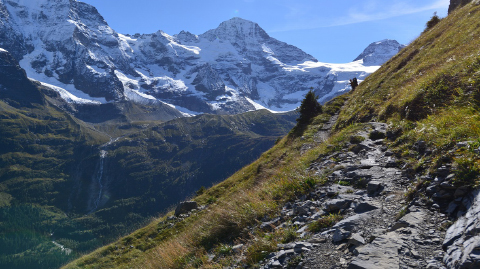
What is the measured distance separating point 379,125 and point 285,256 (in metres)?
11.4

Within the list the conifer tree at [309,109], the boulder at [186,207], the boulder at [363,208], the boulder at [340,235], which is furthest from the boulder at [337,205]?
the conifer tree at [309,109]

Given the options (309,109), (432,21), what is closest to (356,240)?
(309,109)

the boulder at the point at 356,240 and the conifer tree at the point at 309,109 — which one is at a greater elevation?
the conifer tree at the point at 309,109

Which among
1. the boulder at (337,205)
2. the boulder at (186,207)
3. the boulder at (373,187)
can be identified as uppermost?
the boulder at (373,187)

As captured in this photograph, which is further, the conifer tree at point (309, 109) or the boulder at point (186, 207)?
the conifer tree at point (309, 109)

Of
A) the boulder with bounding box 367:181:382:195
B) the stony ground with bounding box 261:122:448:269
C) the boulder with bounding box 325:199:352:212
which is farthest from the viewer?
the boulder with bounding box 367:181:382:195

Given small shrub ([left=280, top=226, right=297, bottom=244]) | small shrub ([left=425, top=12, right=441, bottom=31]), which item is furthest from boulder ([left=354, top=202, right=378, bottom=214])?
small shrub ([left=425, top=12, right=441, bottom=31])

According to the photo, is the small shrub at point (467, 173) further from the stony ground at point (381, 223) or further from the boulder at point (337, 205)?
the boulder at point (337, 205)

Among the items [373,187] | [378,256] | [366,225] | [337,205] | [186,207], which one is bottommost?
[186,207]

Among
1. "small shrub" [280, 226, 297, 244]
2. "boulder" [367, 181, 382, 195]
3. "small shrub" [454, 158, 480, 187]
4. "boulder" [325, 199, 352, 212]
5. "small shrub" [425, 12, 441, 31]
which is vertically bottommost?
"small shrub" [280, 226, 297, 244]

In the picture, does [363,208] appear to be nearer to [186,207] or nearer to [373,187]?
[373,187]

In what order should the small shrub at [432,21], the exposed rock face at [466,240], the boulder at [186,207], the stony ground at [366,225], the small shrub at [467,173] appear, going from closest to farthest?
the exposed rock face at [466,240], the stony ground at [366,225], the small shrub at [467,173], the boulder at [186,207], the small shrub at [432,21]

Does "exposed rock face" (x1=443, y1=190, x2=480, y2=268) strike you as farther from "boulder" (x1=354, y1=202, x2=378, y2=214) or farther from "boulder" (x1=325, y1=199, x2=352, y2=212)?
"boulder" (x1=325, y1=199, x2=352, y2=212)

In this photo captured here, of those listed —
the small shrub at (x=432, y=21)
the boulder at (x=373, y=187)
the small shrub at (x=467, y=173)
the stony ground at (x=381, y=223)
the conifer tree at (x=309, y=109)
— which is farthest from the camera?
the small shrub at (x=432, y=21)
